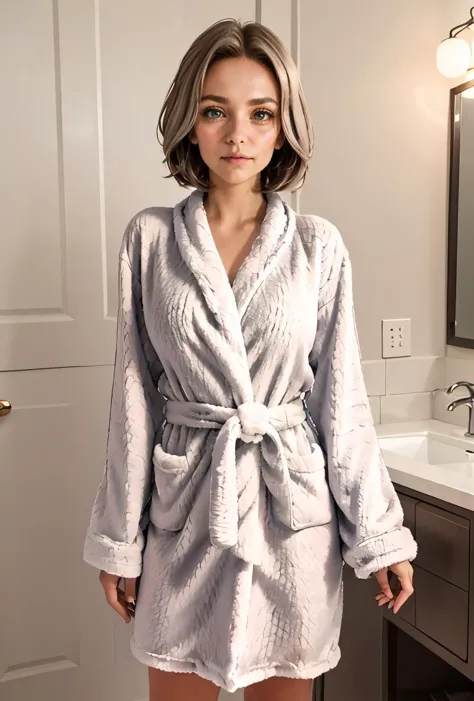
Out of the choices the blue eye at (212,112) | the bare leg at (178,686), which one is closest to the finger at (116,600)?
the bare leg at (178,686)

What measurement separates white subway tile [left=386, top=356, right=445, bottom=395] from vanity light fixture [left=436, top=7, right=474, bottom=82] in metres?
0.78

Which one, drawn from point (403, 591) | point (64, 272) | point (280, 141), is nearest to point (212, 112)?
point (280, 141)

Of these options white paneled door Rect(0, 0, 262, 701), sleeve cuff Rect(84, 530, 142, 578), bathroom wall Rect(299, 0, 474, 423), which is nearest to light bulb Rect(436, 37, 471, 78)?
bathroom wall Rect(299, 0, 474, 423)

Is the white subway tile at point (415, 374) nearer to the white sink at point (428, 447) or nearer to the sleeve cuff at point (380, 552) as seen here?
the white sink at point (428, 447)

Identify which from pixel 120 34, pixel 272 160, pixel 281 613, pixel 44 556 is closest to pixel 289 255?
pixel 272 160

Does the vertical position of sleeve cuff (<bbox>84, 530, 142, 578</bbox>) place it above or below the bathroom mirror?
below

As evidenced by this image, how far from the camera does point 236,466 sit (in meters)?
1.09

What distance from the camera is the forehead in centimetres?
111

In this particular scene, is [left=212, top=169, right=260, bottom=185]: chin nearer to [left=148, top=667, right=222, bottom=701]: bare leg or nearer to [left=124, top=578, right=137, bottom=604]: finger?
[left=124, top=578, right=137, bottom=604]: finger

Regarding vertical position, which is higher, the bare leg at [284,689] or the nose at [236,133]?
the nose at [236,133]

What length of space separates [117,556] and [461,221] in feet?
4.49

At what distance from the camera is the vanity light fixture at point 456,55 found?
1.87m

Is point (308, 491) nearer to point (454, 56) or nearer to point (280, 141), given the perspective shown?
point (280, 141)

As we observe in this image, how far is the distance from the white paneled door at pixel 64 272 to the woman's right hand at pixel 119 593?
0.62m
